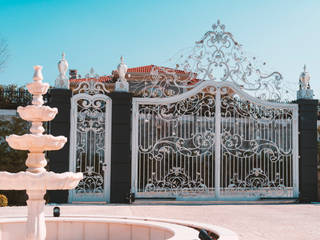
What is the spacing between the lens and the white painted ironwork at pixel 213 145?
30.5ft

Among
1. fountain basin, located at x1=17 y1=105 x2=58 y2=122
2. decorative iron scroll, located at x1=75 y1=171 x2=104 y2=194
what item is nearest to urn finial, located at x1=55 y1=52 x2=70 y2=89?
decorative iron scroll, located at x1=75 y1=171 x2=104 y2=194

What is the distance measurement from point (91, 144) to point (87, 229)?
3723 millimetres

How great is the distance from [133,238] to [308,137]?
20.0 ft

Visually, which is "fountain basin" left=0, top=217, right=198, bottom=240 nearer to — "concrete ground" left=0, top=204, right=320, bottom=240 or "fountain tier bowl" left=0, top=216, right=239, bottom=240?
"fountain tier bowl" left=0, top=216, right=239, bottom=240

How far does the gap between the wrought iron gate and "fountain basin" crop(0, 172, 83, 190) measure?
4.42 meters

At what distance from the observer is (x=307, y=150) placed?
10.0 m

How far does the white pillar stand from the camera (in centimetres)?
→ 466

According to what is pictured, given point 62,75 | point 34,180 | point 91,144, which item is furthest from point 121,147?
point 34,180

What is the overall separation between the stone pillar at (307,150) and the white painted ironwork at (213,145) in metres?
0.15

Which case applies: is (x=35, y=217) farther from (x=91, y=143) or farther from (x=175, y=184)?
(x=175, y=184)

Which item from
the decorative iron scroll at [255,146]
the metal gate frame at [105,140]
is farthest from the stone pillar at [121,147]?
the decorative iron scroll at [255,146]

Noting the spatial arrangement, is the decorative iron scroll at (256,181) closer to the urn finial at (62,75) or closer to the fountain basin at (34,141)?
the urn finial at (62,75)

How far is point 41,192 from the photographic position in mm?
4727

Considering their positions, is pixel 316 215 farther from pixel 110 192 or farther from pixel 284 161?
pixel 110 192
